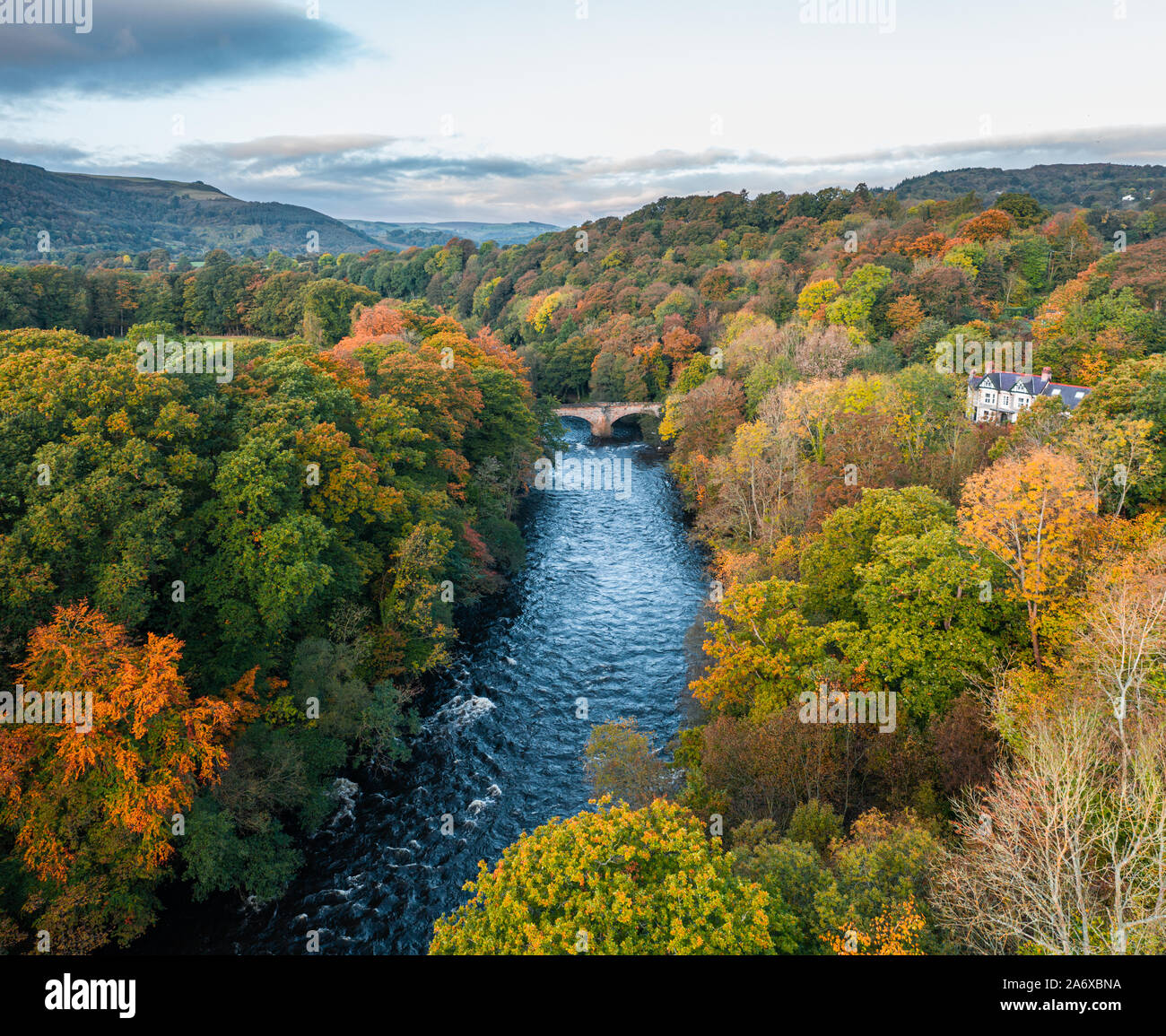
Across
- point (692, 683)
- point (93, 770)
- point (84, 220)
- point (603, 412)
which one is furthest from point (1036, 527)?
point (84, 220)

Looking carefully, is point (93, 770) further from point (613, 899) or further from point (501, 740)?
point (501, 740)

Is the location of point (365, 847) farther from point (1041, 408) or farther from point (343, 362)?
point (1041, 408)

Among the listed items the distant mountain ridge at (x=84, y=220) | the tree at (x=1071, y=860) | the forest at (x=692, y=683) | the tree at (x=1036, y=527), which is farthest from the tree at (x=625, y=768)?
the distant mountain ridge at (x=84, y=220)

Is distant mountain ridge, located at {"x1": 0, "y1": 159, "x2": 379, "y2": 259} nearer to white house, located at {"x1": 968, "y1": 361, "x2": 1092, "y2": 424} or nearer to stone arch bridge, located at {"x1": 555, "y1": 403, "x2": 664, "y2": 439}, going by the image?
stone arch bridge, located at {"x1": 555, "y1": 403, "x2": 664, "y2": 439}

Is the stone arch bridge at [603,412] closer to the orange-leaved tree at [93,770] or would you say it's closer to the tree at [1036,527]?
the tree at [1036,527]
